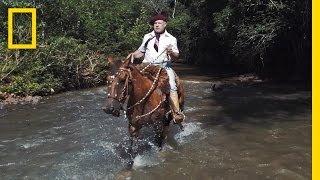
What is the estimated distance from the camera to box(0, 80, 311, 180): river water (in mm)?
6574

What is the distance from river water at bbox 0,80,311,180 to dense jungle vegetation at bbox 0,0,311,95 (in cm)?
323

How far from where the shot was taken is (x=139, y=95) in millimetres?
6379

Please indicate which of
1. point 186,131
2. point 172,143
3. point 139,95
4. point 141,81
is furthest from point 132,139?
point 186,131

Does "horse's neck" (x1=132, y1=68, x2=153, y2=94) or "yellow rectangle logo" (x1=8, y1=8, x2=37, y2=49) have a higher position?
"yellow rectangle logo" (x1=8, y1=8, x2=37, y2=49)

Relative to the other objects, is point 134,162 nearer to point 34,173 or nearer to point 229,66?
point 34,173

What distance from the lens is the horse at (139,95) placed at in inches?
226

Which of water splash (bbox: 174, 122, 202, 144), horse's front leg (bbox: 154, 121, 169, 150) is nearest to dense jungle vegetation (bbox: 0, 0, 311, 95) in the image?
water splash (bbox: 174, 122, 202, 144)

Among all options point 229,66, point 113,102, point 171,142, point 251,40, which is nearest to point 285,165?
point 171,142

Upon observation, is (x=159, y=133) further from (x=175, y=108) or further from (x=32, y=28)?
(x=32, y=28)

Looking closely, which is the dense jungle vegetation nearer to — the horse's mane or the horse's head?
the horse's mane

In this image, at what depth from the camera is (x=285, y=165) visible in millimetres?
6703

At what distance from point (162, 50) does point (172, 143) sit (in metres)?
2.13

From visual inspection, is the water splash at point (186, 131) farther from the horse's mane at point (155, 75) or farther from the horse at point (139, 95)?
the horse's mane at point (155, 75)

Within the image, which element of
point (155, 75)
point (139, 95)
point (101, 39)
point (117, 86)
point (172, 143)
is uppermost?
point (101, 39)
